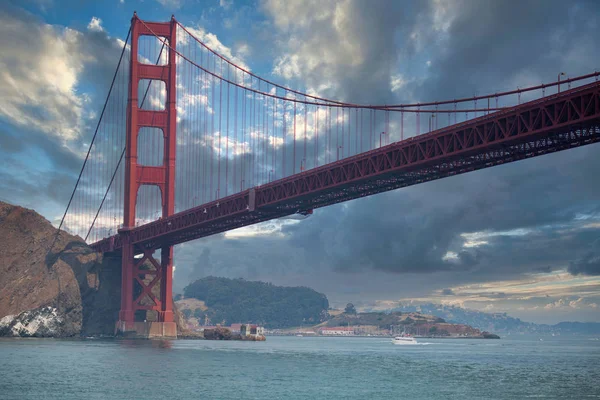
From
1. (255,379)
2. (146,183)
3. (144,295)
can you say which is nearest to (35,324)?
(144,295)

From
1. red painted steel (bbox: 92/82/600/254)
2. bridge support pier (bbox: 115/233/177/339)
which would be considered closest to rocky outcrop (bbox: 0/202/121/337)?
bridge support pier (bbox: 115/233/177/339)

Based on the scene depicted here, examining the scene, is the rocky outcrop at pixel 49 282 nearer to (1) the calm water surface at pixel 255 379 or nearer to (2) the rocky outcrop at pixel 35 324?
(2) the rocky outcrop at pixel 35 324

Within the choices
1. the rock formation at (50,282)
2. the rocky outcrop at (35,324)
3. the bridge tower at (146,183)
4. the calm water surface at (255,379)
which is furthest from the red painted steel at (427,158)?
the rocky outcrop at (35,324)

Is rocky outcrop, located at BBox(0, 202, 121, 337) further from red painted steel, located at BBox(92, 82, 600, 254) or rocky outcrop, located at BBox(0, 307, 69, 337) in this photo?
red painted steel, located at BBox(92, 82, 600, 254)

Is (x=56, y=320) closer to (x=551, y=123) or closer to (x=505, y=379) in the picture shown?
(x=505, y=379)

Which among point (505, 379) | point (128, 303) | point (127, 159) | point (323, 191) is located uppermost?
point (127, 159)

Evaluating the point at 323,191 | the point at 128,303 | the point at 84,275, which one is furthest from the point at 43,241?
the point at 323,191
